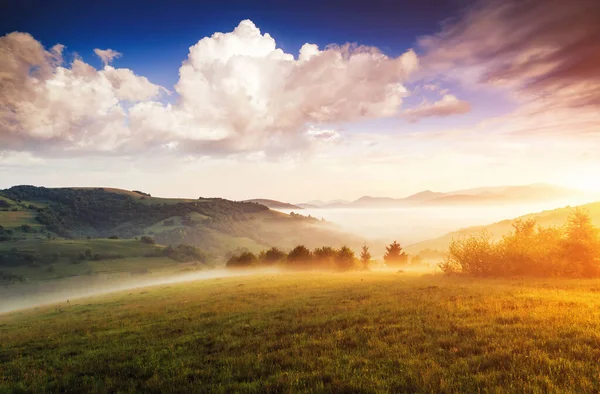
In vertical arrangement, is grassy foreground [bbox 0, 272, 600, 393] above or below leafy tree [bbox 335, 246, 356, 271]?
above

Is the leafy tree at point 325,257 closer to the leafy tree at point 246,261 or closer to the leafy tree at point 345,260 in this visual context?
the leafy tree at point 345,260

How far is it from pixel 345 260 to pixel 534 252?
216 ft

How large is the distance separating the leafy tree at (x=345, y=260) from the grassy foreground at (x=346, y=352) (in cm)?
8452

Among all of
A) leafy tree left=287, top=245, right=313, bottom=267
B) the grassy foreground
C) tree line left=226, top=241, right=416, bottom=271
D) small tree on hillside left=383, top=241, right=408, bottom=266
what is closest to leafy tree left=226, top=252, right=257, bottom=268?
tree line left=226, top=241, right=416, bottom=271

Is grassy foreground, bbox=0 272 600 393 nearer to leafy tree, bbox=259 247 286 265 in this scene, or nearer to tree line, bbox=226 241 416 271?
tree line, bbox=226 241 416 271

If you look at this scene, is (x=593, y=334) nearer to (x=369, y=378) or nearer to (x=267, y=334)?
(x=369, y=378)

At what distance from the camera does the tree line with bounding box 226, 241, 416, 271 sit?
10669 centimetres

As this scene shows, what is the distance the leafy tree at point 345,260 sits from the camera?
10462cm

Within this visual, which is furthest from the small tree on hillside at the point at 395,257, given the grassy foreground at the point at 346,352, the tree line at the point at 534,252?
the grassy foreground at the point at 346,352

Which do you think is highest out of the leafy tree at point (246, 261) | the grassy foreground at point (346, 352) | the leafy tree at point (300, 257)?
the grassy foreground at point (346, 352)

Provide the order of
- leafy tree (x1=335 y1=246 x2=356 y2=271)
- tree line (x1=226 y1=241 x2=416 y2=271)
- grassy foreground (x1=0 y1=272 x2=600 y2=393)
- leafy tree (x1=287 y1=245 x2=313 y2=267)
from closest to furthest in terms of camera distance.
→ 1. grassy foreground (x1=0 y1=272 x2=600 y2=393)
2. leafy tree (x1=335 y1=246 x2=356 y2=271)
3. tree line (x1=226 y1=241 x2=416 y2=271)
4. leafy tree (x1=287 y1=245 x2=313 y2=267)

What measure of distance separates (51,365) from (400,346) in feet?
51.1

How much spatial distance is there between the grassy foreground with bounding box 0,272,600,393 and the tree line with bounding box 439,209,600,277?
25.8 meters

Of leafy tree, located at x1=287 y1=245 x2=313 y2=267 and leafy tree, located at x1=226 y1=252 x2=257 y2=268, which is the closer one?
Answer: leafy tree, located at x1=287 y1=245 x2=313 y2=267
